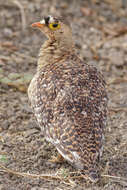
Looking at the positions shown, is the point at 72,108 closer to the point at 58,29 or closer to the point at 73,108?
the point at 73,108

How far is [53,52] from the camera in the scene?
4887mm

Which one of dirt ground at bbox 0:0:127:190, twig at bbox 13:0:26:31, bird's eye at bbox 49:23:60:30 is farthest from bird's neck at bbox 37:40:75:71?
twig at bbox 13:0:26:31

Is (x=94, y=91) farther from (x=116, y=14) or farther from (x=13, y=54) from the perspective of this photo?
(x=116, y=14)

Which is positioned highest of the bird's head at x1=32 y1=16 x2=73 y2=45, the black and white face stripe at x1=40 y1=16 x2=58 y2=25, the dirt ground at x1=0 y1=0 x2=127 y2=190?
the black and white face stripe at x1=40 y1=16 x2=58 y2=25

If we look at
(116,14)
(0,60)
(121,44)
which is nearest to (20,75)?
(0,60)

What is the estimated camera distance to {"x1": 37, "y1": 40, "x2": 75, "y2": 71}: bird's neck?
4.82 m

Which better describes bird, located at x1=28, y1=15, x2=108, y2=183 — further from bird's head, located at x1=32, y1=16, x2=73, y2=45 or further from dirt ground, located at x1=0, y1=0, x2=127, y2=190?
dirt ground, located at x1=0, y1=0, x2=127, y2=190

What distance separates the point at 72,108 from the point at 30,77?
6.90ft

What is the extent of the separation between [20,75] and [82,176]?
102 inches

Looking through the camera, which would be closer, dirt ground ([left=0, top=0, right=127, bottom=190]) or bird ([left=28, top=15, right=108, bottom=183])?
bird ([left=28, top=15, right=108, bottom=183])

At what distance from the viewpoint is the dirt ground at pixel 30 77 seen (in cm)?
402

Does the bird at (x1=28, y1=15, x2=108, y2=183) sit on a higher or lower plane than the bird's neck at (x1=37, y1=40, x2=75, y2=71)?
lower

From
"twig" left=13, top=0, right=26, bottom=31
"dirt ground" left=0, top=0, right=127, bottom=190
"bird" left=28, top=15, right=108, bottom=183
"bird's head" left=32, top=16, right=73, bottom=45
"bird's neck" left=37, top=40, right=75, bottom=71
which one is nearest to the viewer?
"bird" left=28, top=15, right=108, bottom=183

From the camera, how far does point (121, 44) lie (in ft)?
26.1
